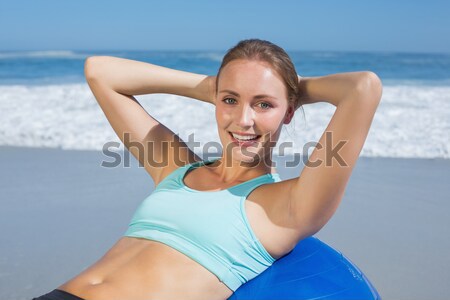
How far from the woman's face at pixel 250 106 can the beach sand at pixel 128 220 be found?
1140 mm

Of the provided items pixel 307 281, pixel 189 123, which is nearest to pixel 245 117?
pixel 307 281

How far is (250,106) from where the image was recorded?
188 cm

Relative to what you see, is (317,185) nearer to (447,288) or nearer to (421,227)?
(447,288)

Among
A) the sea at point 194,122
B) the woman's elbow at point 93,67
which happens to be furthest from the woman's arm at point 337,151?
the sea at point 194,122

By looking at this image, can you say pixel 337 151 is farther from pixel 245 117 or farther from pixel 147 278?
pixel 147 278

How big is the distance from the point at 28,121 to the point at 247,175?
504cm

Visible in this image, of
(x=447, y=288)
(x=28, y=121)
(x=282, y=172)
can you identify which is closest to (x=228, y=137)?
(x=447, y=288)

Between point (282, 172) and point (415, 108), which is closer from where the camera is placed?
point (282, 172)

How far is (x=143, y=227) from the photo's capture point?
6.20 ft

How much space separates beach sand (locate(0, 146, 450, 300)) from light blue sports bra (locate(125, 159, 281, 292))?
105 centimetres

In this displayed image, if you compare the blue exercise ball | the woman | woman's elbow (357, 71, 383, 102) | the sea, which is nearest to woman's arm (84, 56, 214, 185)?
the woman

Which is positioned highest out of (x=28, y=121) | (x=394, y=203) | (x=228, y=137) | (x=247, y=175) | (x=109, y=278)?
(x=228, y=137)

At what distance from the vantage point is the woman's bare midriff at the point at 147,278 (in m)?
1.67

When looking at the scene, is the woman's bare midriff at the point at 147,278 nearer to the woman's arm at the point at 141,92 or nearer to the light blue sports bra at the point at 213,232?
the light blue sports bra at the point at 213,232
